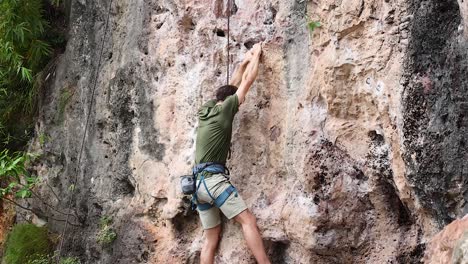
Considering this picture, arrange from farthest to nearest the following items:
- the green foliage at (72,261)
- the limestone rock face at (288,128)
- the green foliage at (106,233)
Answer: the green foliage at (72,261), the green foliage at (106,233), the limestone rock face at (288,128)

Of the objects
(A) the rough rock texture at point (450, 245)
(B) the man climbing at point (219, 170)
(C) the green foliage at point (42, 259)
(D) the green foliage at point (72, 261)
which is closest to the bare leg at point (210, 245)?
(B) the man climbing at point (219, 170)

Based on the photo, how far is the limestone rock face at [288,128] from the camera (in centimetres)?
413

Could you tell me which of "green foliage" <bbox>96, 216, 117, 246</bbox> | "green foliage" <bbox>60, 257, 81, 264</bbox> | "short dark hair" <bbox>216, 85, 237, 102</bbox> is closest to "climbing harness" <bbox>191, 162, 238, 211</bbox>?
"short dark hair" <bbox>216, 85, 237, 102</bbox>

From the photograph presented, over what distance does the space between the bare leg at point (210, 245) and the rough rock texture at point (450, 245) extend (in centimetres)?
201

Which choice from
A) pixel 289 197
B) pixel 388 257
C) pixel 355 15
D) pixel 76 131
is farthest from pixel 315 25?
pixel 76 131

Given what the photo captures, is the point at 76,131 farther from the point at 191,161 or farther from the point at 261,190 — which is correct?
the point at 261,190

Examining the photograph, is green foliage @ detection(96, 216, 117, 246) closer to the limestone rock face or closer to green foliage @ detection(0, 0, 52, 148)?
the limestone rock face

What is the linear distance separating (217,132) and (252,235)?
3.25 ft

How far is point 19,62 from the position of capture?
27.8 ft

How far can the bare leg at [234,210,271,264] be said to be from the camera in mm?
5008

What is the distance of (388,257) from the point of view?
4.55 metres

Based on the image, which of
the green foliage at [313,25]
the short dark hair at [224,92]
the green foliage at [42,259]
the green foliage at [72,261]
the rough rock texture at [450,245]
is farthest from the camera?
the green foliage at [42,259]

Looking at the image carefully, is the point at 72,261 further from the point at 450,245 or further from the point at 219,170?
the point at 450,245

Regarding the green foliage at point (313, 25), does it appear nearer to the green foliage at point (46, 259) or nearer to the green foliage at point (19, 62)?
the green foliage at point (46, 259)
